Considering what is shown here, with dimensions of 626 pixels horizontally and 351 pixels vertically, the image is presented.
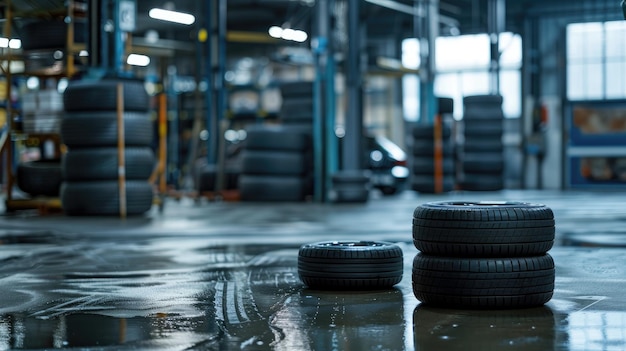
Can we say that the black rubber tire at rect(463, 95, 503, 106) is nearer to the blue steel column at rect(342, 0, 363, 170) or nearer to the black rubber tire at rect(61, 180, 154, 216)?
the blue steel column at rect(342, 0, 363, 170)

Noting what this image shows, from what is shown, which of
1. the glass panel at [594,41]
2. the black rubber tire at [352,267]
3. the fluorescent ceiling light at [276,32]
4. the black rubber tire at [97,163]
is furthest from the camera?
the glass panel at [594,41]

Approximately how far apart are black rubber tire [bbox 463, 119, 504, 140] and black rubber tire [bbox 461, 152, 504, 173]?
0.45 meters

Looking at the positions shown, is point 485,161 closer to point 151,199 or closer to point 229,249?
point 151,199

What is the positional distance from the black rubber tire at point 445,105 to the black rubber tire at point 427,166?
1.40 metres

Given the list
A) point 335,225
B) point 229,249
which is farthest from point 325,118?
point 229,249

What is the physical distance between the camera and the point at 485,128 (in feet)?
67.5

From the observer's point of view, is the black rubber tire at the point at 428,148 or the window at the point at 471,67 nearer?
the black rubber tire at the point at 428,148

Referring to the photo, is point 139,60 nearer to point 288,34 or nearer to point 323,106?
point 288,34

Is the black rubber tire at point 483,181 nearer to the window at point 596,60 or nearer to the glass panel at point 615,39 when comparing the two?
the window at point 596,60

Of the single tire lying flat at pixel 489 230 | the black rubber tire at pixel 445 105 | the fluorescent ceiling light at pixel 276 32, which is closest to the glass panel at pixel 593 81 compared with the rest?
the black rubber tire at pixel 445 105

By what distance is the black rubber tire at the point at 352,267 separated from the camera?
480 cm

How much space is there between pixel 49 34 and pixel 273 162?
5071 mm

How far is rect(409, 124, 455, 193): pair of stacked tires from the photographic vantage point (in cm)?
2067

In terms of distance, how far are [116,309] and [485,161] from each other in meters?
17.1
